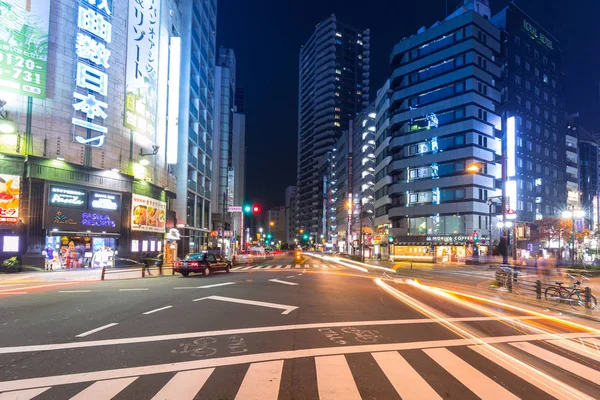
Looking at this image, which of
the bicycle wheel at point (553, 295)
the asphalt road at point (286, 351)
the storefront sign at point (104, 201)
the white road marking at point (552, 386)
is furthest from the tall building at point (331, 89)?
the white road marking at point (552, 386)

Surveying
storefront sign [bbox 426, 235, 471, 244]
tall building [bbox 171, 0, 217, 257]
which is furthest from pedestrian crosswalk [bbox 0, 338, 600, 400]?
storefront sign [bbox 426, 235, 471, 244]

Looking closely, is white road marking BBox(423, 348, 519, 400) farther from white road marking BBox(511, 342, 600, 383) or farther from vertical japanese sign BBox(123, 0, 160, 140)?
vertical japanese sign BBox(123, 0, 160, 140)

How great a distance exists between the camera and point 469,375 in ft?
21.5

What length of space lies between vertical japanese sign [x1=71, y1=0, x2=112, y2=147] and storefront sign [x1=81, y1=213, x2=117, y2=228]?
5.78 m

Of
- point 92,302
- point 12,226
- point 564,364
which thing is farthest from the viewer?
point 12,226

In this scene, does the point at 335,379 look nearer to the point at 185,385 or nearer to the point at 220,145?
the point at 185,385

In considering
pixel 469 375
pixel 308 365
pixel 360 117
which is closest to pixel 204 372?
pixel 308 365

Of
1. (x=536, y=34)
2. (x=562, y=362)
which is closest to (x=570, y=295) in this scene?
(x=562, y=362)

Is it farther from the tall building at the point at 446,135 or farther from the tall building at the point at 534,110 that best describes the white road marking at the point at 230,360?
the tall building at the point at 534,110

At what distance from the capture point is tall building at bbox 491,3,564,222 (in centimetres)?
7688

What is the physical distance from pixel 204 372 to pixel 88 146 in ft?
100

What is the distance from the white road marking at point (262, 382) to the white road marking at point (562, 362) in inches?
203

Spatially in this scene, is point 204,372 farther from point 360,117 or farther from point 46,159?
point 360,117

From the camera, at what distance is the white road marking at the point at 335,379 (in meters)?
5.48
